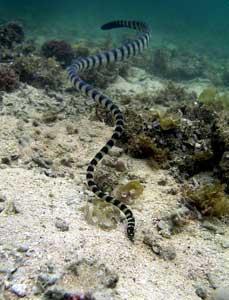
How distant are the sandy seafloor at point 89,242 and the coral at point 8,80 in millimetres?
2148

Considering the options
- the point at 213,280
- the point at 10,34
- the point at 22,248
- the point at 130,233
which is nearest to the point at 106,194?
the point at 130,233

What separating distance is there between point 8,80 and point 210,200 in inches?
184

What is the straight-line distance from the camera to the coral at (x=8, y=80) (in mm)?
7270

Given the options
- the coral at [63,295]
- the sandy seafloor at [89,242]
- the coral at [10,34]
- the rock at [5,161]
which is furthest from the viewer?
the coral at [10,34]

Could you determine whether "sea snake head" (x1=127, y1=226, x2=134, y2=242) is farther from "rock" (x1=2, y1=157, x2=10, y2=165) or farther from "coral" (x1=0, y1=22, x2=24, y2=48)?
"coral" (x1=0, y1=22, x2=24, y2=48)

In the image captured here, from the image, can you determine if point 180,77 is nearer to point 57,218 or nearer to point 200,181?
point 200,181

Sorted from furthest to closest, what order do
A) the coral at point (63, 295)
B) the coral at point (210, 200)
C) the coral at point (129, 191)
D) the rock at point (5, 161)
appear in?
the rock at point (5, 161), the coral at point (129, 191), the coral at point (210, 200), the coral at point (63, 295)

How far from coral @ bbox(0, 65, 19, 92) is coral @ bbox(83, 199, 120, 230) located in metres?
3.88

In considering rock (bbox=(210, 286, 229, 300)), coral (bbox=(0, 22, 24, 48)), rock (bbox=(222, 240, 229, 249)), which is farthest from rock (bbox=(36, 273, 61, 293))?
coral (bbox=(0, 22, 24, 48))

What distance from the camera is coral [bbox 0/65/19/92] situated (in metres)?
7.27

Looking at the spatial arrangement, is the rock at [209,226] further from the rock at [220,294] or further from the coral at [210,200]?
the rock at [220,294]

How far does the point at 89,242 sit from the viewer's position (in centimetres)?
364

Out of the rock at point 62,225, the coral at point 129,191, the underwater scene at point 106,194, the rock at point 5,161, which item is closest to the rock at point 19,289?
the underwater scene at point 106,194

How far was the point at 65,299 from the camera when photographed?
288cm
